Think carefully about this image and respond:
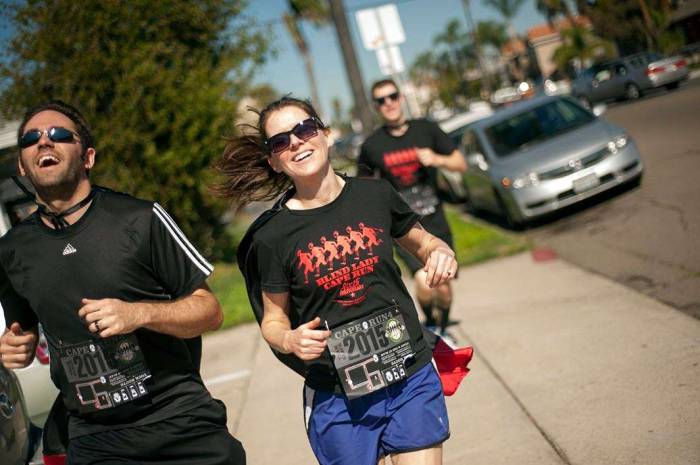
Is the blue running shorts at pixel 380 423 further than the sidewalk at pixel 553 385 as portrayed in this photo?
No

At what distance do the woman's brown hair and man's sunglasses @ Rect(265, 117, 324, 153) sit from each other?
187 millimetres

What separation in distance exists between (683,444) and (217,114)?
982 cm

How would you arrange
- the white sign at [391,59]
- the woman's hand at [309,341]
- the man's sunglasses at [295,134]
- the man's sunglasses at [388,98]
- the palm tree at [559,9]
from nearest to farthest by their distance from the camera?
the woman's hand at [309,341]
the man's sunglasses at [295,134]
the man's sunglasses at [388,98]
the white sign at [391,59]
the palm tree at [559,9]

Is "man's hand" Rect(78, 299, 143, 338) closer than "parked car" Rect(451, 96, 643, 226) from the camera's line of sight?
Yes

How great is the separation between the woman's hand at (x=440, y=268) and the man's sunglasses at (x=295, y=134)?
26.2 inches

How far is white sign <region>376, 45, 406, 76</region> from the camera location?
455 inches

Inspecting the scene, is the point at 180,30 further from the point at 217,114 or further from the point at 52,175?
the point at 52,175

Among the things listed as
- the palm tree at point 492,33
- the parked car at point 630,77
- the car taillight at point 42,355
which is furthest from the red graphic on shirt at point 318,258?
the palm tree at point 492,33

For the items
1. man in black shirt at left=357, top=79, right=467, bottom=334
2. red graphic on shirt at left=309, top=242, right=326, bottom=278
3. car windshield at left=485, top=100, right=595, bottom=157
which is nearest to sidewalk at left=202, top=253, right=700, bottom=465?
man in black shirt at left=357, top=79, right=467, bottom=334

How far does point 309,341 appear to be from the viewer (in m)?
2.48

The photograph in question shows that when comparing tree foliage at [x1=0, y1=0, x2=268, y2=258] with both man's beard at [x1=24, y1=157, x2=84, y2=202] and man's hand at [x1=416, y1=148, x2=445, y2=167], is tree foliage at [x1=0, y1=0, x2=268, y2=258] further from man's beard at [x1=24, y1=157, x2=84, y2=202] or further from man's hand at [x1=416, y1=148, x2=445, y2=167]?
man's beard at [x1=24, y1=157, x2=84, y2=202]

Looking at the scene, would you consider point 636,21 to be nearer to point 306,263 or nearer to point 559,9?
point 559,9

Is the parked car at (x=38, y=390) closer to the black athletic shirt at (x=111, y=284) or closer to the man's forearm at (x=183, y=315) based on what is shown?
the black athletic shirt at (x=111, y=284)

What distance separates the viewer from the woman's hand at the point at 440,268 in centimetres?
269
